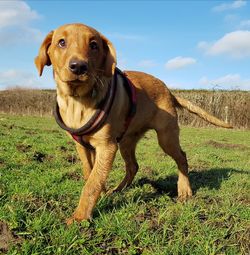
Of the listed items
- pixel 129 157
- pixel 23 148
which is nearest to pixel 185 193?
pixel 129 157

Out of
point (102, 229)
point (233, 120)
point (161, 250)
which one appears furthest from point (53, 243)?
point (233, 120)

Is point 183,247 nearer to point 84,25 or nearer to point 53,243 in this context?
point 53,243

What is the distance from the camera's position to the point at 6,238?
3.09 m

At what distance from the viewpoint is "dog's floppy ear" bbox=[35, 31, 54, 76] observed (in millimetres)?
4391

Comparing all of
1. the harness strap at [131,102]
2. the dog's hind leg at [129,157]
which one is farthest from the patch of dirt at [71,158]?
the harness strap at [131,102]

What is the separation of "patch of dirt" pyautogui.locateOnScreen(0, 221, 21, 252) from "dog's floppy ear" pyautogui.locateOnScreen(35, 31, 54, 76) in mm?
1861

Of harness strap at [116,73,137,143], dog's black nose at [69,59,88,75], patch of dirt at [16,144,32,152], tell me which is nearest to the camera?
dog's black nose at [69,59,88,75]

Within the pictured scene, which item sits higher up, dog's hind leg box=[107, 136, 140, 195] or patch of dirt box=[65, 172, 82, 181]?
dog's hind leg box=[107, 136, 140, 195]

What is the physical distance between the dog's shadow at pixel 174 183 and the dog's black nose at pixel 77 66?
5.01 ft

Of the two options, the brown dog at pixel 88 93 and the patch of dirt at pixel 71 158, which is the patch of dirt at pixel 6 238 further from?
the patch of dirt at pixel 71 158

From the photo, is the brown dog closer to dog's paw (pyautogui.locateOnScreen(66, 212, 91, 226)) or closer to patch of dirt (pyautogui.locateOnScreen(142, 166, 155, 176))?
dog's paw (pyautogui.locateOnScreen(66, 212, 91, 226))

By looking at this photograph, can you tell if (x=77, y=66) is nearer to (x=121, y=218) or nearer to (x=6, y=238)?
(x=121, y=218)

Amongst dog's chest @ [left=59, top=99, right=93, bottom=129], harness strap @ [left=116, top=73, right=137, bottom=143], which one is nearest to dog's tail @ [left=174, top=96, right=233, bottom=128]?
harness strap @ [left=116, top=73, right=137, bottom=143]

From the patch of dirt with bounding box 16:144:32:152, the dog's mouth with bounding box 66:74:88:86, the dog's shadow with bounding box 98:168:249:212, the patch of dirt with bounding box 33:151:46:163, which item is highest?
the dog's mouth with bounding box 66:74:88:86
